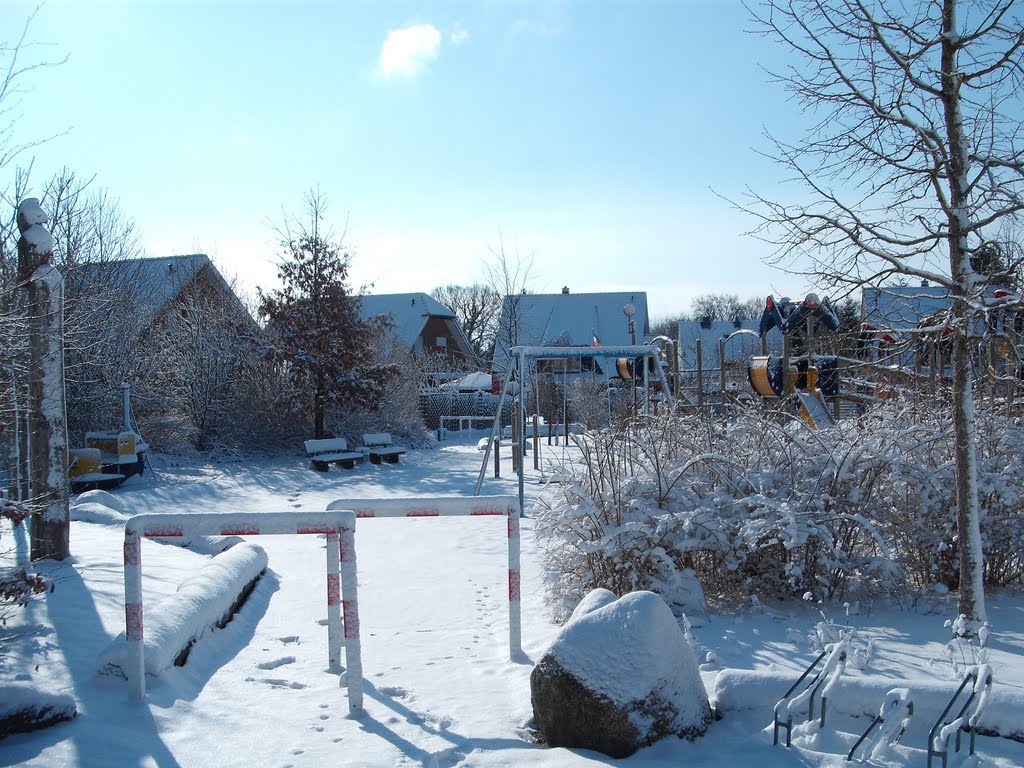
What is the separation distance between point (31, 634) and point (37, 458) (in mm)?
2571

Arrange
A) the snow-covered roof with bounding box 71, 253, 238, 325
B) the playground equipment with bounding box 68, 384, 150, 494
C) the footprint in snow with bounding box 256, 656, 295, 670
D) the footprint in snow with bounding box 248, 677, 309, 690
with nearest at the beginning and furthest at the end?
the footprint in snow with bounding box 248, 677, 309, 690
the footprint in snow with bounding box 256, 656, 295, 670
the playground equipment with bounding box 68, 384, 150, 494
the snow-covered roof with bounding box 71, 253, 238, 325

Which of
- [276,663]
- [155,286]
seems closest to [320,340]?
[155,286]

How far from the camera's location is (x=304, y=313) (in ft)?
66.6

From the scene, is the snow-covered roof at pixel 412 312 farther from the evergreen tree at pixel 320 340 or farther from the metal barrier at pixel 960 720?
the metal barrier at pixel 960 720

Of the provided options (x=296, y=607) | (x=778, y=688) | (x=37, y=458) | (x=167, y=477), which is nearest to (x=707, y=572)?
(x=778, y=688)

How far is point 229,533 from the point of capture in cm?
428

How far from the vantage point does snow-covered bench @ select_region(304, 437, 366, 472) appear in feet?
58.1

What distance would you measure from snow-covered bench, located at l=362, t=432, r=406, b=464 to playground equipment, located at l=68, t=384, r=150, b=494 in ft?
16.4

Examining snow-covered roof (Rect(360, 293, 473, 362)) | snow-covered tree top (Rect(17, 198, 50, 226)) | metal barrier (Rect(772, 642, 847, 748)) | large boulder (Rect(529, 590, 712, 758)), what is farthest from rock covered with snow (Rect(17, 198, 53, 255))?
snow-covered roof (Rect(360, 293, 473, 362))

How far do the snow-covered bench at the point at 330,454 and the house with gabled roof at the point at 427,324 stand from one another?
24623 mm

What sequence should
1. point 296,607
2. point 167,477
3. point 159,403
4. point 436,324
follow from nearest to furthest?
point 296,607, point 167,477, point 159,403, point 436,324

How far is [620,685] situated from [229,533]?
2093mm

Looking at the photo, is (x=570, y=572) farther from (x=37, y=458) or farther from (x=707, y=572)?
(x=37, y=458)

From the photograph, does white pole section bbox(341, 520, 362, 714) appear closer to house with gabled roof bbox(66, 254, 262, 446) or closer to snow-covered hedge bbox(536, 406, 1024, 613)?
snow-covered hedge bbox(536, 406, 1024, 613)
